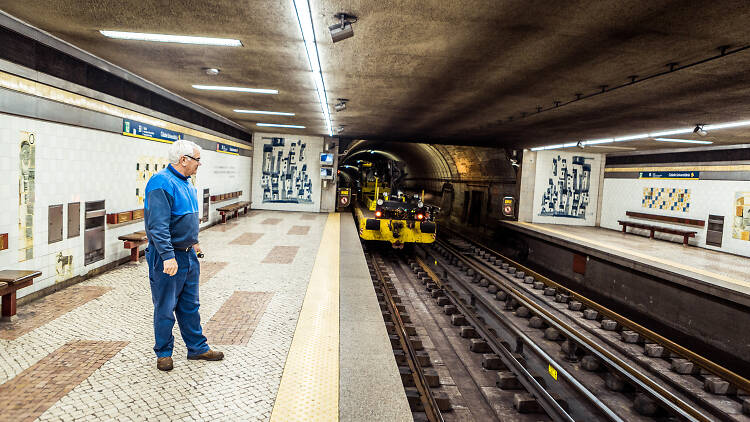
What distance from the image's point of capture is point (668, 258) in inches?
372

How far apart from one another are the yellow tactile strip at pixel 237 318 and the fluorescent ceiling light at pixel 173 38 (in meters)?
3.23

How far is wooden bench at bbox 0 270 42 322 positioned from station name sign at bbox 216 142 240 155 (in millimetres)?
8073

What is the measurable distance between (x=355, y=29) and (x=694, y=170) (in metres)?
12.8

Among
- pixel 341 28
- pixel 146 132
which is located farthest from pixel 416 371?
pixel 146 132

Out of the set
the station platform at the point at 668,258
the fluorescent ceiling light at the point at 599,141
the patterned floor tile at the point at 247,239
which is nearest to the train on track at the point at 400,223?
the patterned floor tile at the point at 247,239

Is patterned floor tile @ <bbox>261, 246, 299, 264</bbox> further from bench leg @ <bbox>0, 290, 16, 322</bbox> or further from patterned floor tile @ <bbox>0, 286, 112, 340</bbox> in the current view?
bench leg @ <bbox>0, 290, 16, 322</bbox>

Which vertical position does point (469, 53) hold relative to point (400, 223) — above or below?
above

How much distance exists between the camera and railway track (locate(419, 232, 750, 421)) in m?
4.52

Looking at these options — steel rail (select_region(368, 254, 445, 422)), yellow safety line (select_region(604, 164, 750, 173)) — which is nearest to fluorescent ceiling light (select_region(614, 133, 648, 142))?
yellow safety line (select_region(604, 164, 750, 173))

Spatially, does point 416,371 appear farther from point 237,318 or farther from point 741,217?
point 741,217

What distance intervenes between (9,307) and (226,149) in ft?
29.9

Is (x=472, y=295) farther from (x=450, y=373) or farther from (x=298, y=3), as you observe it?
(x=298, y=3)

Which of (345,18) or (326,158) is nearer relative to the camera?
(345,18)

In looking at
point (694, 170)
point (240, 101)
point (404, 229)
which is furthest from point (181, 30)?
point (694, 170)
